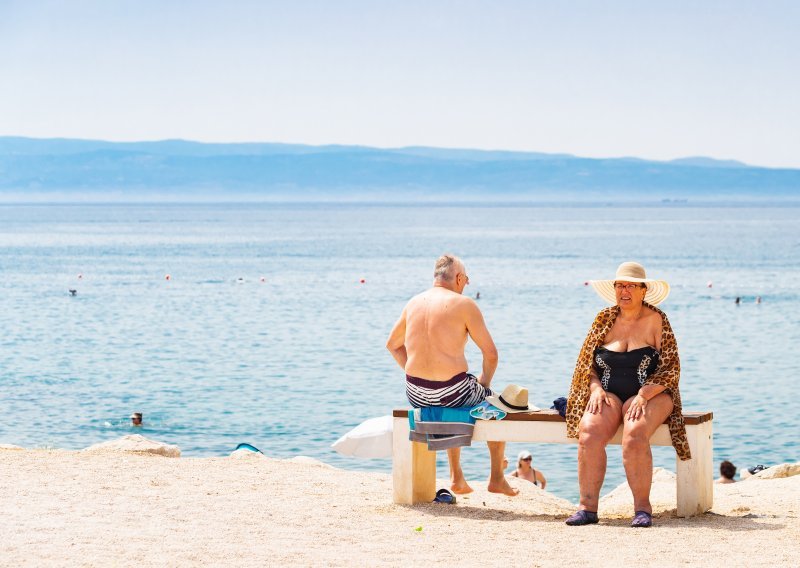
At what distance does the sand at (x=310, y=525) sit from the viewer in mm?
6789

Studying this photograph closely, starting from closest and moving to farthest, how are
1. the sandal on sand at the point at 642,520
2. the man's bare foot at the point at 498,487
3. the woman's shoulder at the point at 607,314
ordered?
1. the sandal on sand at the point at 642,520
2. the woman's shoulder at the point at 607,314
3. the man's bare foot at the point at 498,487

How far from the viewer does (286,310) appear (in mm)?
44125

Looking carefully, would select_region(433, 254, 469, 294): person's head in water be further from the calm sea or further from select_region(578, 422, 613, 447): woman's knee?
the calm sea

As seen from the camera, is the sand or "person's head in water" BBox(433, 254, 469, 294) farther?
"person's head in water" BBox(433, 254, 469, 294)

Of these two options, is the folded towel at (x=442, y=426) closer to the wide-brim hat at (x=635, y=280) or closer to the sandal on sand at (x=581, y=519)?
the sandal on sand at (x=581, y=519)

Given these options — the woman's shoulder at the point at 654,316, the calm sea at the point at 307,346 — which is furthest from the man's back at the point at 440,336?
the calm sea at the point at 307,346

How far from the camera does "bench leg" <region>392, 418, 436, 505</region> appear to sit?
27.5 ft

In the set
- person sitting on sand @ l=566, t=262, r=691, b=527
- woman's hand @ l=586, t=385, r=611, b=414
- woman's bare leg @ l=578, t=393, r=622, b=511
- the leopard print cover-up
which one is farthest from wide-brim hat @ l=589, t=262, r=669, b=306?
woman's bare leg @ l=578, t=393, r=622, b=511

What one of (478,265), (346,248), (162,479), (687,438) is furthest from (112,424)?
(346,248)

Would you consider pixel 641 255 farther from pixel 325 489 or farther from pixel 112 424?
pixel 325 489

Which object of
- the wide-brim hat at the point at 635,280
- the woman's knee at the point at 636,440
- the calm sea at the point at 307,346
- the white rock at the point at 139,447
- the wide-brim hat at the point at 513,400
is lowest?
the calm sea at the point at 307,346

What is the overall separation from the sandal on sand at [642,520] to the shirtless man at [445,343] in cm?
126

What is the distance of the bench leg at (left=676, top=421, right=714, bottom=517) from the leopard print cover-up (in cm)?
6

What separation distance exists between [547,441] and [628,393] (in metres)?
0.66
